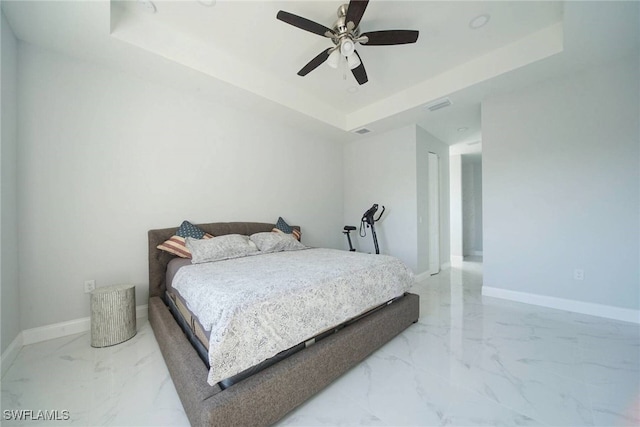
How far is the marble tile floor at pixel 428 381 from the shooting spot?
1352 mm

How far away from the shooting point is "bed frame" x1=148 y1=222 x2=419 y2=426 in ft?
3.68

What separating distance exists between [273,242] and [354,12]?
253cm

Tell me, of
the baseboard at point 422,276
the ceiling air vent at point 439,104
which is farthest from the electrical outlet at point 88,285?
the ceiling air vent at point 439,104

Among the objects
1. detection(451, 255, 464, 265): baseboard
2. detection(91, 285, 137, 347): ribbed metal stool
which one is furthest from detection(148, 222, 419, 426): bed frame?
detection(451, 255, 464, 265): baseboard

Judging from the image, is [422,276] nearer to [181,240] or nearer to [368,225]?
[368,225]

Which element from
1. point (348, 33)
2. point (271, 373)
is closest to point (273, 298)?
point (271, 373)

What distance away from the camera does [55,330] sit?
7.24 ft

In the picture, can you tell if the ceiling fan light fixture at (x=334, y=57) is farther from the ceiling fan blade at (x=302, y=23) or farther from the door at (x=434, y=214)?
the door at (x=434, y=214)

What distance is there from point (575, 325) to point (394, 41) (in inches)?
132

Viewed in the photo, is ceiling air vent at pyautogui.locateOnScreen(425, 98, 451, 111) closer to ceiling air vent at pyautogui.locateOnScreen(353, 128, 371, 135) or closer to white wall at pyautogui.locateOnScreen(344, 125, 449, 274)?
white wall at pyautogui.locateOnScreen(344, 125, 449, 274)

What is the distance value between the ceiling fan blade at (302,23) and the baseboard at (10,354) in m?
3.30

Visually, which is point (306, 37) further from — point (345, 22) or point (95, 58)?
point (95, 58)

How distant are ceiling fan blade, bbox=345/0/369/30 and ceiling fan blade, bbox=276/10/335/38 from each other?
18 centimetres

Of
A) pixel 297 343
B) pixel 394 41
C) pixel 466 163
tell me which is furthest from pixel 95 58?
pixel 466 163
